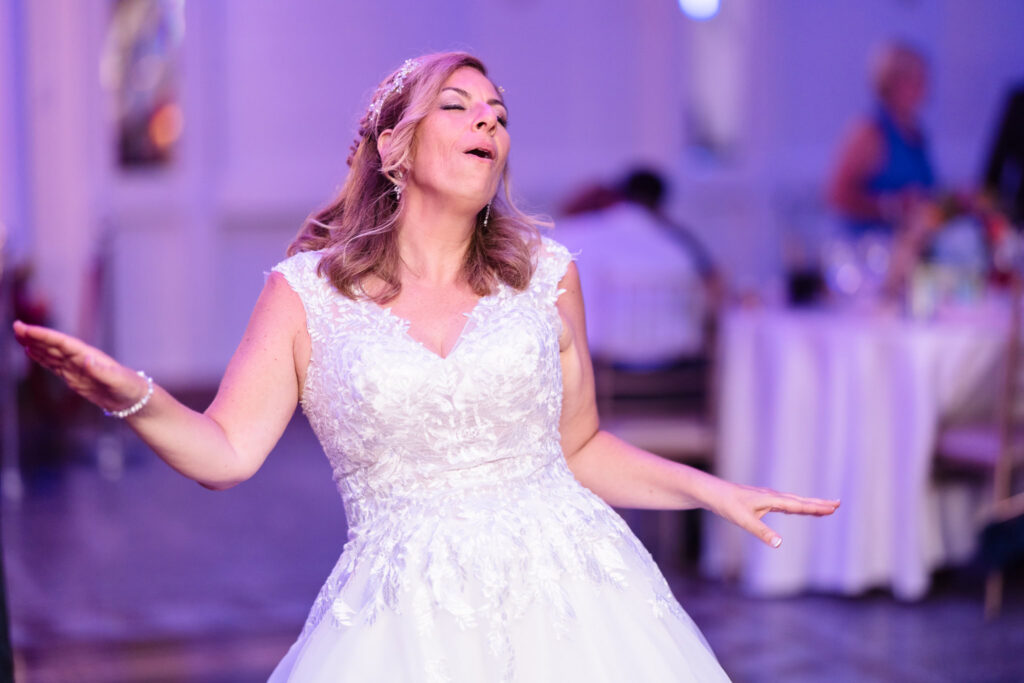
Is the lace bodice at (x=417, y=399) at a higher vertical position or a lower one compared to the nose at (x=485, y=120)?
lower

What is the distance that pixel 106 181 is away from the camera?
7785 mm

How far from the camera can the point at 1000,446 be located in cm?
384

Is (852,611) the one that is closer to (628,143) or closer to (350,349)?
(350,349)

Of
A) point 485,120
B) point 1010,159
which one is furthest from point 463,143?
point 1010,159

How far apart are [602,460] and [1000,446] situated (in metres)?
2.25

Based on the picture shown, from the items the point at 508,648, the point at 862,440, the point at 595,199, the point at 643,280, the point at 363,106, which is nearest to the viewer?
the point at 508,648

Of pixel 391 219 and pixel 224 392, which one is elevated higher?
pixel 391 219

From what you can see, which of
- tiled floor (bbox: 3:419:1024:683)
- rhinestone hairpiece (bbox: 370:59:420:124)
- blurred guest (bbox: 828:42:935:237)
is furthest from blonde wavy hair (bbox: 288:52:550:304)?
blurred guest (bbox: 828:42:935:237)

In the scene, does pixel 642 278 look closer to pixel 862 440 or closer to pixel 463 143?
pixel 862 440

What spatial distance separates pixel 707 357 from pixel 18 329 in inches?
133

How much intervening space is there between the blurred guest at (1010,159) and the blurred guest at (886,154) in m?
1.86

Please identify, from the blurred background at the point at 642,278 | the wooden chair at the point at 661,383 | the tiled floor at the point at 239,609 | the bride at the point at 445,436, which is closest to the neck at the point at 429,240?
the bride at the point at 445,436

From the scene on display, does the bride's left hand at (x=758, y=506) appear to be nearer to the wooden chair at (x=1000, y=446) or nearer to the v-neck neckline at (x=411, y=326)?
the v-neck neckline at (x=411, y=326)

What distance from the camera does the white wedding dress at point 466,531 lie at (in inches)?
66.3
